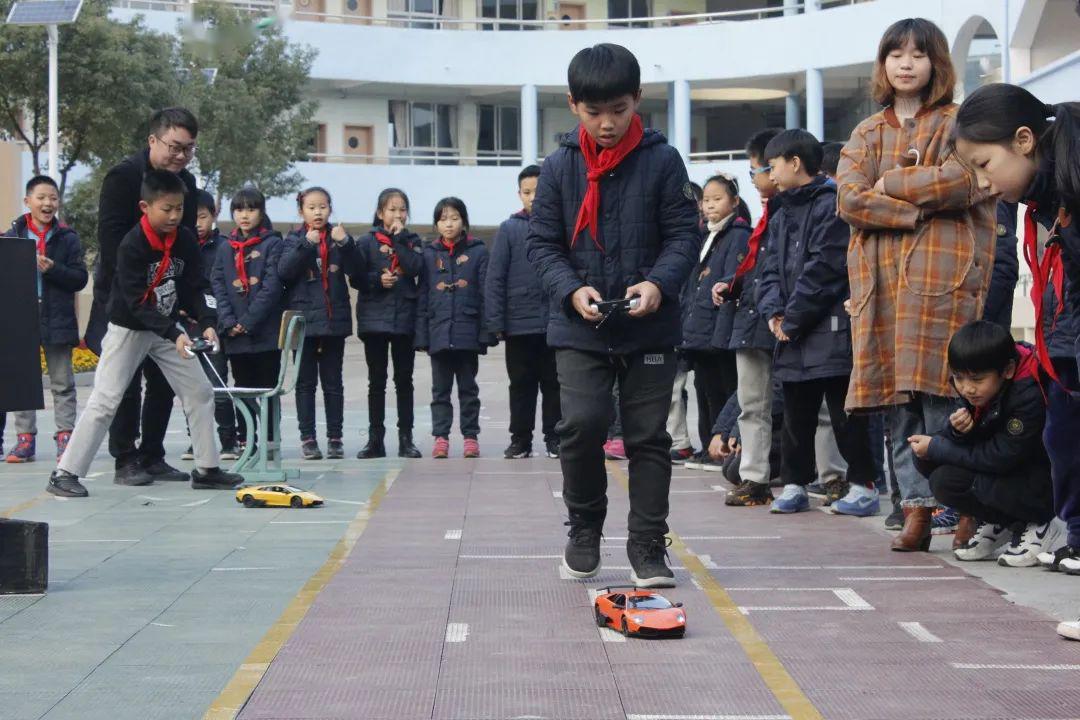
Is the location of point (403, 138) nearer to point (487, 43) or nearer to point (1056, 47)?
point (487, 43)

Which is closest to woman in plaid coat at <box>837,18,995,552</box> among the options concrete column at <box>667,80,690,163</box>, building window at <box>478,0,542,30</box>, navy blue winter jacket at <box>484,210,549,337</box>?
navy blue winter jacket at <box>484,210,549,337</box>

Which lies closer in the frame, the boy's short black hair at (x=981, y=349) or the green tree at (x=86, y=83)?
the boy's short black hair at (x=981, y=349)

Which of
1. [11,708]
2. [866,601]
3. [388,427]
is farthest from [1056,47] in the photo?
[11,708]

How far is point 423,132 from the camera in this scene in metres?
51.4

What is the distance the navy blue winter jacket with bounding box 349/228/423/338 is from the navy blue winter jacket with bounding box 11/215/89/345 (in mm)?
2133

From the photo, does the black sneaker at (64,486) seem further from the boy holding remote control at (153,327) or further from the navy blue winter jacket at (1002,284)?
the navy blue winter jacket at (1002,284)

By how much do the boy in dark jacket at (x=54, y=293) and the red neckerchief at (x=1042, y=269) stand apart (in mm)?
8367

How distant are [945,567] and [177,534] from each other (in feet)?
12.6

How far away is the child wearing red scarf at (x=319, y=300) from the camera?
1248 centimetres

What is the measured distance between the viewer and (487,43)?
1956 inches

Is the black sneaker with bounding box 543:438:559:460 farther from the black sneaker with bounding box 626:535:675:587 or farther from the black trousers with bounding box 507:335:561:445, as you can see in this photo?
the black sneaker with bounding box 626:535:675:587

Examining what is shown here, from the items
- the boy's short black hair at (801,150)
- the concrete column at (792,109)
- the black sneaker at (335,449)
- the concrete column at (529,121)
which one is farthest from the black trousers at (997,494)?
the concrete column at (529,121)

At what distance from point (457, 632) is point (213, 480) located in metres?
5.12

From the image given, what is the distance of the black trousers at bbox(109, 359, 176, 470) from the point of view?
1094 centimetres
